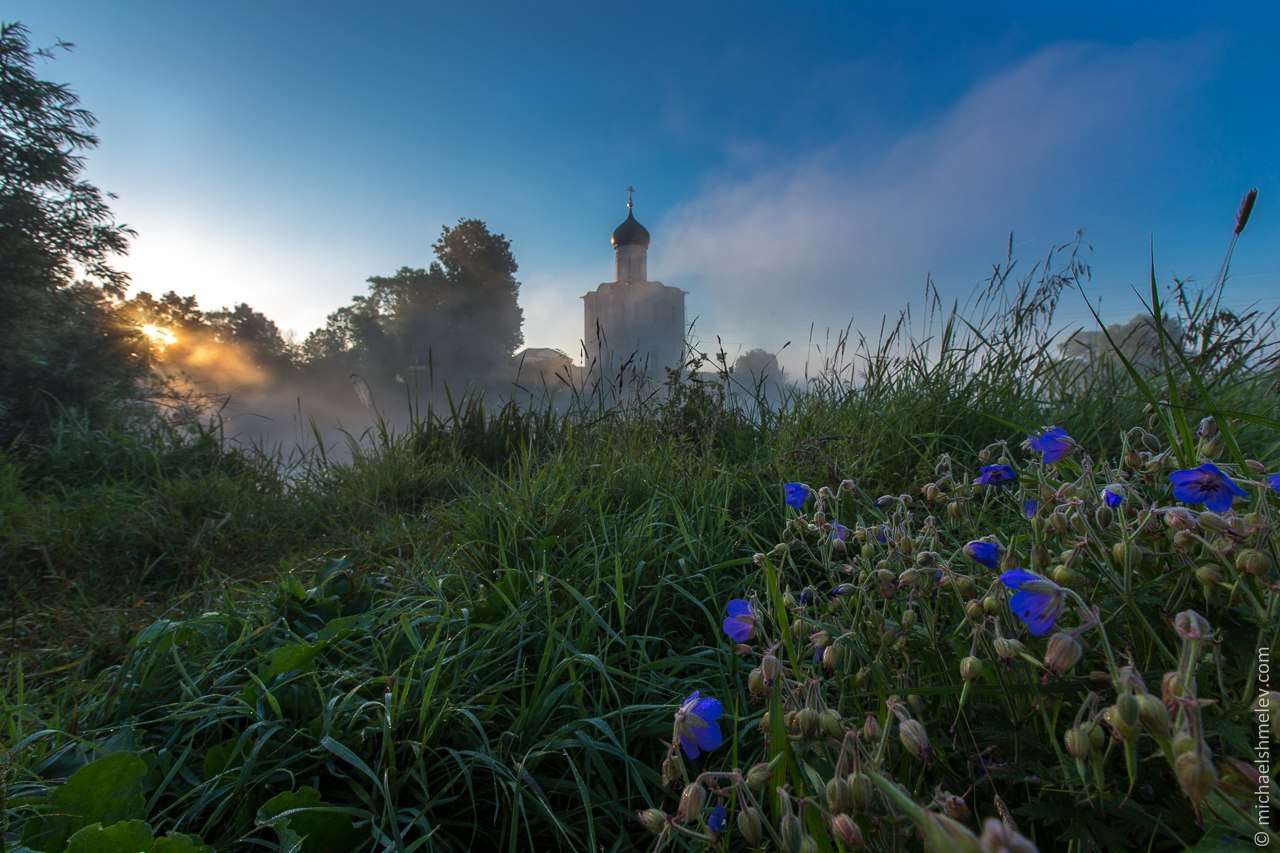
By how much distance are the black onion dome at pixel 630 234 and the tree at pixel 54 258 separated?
87.3ft

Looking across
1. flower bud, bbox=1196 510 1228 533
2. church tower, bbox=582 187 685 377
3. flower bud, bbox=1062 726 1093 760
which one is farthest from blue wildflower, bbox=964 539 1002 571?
church tower, bbox=582 187 685 377

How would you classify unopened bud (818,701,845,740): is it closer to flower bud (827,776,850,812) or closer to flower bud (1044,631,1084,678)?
flower bud (827,776,850,812)

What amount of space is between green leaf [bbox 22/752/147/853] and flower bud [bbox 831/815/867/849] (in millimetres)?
1148

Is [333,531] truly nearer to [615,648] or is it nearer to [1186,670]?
[615,648]

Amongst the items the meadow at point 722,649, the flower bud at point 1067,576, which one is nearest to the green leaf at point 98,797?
the meadow at point 722,649

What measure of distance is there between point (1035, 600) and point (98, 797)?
1.51 m

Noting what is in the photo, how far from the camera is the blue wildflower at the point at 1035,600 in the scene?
716 millimetres

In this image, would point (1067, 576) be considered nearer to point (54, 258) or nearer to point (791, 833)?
point (791, 833)

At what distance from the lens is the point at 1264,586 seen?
0.79 meters

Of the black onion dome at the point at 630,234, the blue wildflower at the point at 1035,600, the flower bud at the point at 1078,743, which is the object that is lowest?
the flower bud at the point at 1078,743

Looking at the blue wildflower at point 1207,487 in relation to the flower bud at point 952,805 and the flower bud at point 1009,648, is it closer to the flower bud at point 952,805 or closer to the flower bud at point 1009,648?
the flower bud at point 1009,648

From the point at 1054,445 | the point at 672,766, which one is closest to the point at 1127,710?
the point at 672,766

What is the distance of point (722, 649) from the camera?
154cm

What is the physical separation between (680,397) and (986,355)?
1.89 meters
